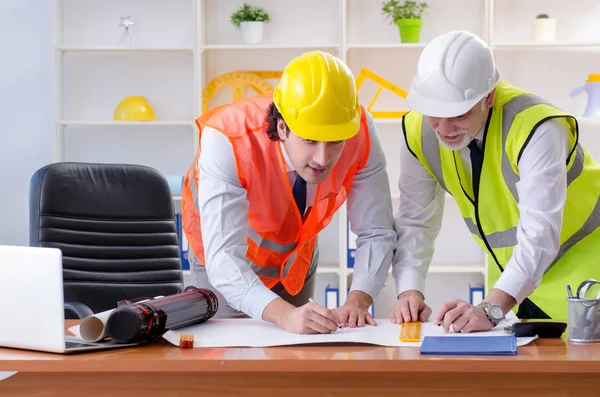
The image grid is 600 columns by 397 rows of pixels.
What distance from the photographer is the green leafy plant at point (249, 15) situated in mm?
4504

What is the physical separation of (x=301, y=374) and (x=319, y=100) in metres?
0.62

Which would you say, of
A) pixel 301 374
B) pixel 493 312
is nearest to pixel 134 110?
pixel 493 312

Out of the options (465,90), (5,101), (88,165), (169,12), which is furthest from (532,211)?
(5,101)

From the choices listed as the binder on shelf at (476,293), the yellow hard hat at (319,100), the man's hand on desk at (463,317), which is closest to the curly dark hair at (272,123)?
the yellow hard hat at (319,100)

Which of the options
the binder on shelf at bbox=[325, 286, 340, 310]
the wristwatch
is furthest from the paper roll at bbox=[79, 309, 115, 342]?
the binder on shelf at bbox=[325, 286, 340, 310]

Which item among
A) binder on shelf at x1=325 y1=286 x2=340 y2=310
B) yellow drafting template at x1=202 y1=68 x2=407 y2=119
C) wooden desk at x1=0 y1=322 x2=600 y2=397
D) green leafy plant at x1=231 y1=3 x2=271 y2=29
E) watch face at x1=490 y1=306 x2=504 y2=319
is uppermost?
green leafy plant at x1=231 y1=3 x2=271 y2=29

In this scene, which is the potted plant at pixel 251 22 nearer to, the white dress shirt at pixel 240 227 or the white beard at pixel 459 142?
the white dress shirt at pixel 240 227

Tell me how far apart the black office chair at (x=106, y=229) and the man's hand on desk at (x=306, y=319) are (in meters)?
1.05

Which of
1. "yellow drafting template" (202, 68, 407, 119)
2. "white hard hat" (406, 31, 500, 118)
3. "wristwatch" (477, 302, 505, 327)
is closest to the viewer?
"wristwatch" (477, 302, 505, 327)

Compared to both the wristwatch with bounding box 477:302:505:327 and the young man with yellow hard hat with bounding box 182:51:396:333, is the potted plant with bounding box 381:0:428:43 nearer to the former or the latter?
the young man with yellow hard hat with bounding box 182:51:396:333

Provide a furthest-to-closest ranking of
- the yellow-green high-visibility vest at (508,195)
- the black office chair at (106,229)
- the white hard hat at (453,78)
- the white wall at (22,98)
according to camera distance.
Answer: the white wall at (22,98), the black office chair at (106,229), the yellow-green high-visibility vest at (508,195), the white hard hat at (453,78)

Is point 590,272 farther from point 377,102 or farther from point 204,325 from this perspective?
point 377,102

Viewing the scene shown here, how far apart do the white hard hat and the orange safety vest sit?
0.69ft

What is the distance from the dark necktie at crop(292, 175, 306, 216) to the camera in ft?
7.13
